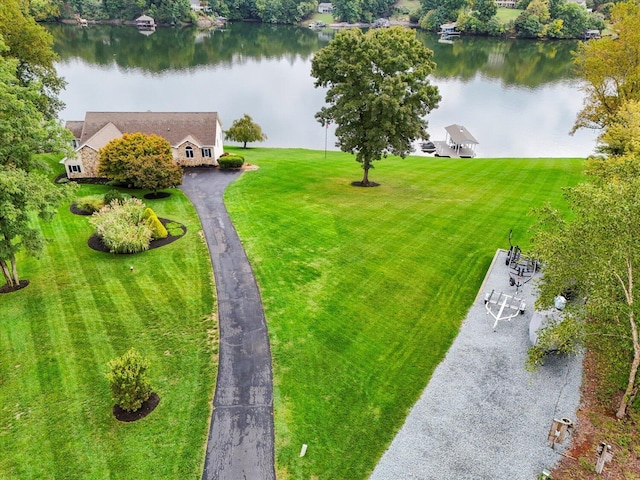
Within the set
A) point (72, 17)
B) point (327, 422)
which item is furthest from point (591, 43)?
point (72, 17)

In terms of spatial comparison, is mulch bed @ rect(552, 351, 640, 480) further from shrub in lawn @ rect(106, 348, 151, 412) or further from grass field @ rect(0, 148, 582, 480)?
shrub in lawn @ rect(106, 348, 151, 412)

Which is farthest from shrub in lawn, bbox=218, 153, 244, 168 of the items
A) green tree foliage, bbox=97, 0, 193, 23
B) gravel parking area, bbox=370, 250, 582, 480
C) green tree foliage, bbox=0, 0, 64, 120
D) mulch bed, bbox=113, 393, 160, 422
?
green tree foliage, bbox=97, 0, 193, 23

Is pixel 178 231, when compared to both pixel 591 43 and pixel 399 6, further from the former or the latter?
pixel 399 6

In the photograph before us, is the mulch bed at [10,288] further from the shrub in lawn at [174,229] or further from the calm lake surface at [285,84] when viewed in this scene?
the calm lake surface at [285,84]

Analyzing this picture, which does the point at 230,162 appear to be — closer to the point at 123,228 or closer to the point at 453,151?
the point at 123,228

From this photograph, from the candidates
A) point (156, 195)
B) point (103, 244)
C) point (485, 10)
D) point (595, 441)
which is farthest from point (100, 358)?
point (485, 10)

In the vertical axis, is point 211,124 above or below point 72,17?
below
